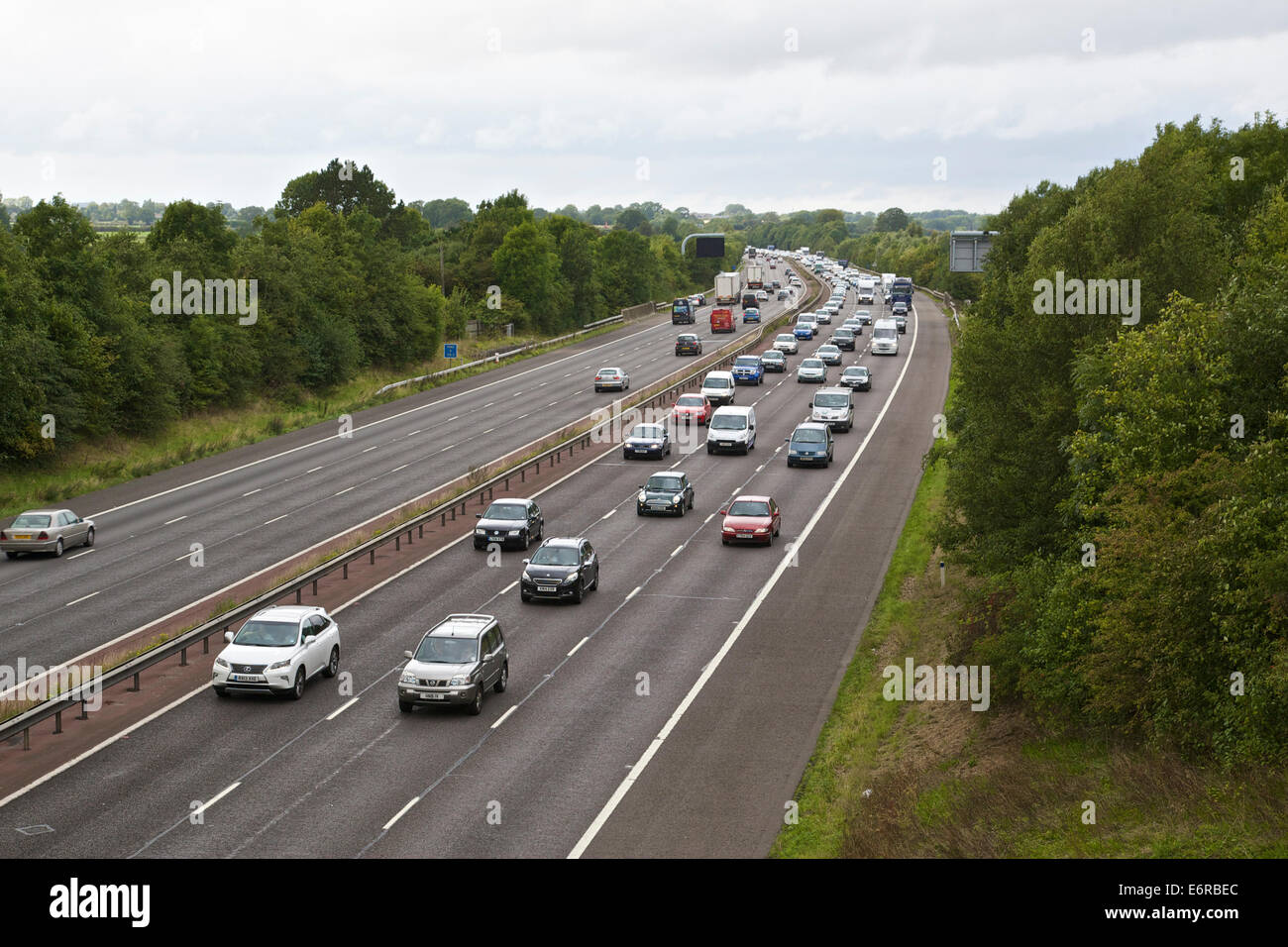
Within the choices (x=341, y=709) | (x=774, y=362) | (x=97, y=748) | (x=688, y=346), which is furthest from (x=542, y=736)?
(x=688, y=346)

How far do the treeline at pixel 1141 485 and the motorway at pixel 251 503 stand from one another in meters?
21.3

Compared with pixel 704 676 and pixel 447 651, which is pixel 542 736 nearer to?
pixel 447 651

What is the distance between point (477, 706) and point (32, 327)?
37.9 m

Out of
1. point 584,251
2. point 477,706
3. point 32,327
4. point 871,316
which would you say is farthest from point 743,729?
point 584,251

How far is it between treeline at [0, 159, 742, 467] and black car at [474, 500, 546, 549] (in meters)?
22.5

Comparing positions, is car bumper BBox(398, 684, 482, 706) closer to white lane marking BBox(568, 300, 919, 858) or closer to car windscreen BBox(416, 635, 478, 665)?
car windscreen BBox(416, 635, 478, 665)

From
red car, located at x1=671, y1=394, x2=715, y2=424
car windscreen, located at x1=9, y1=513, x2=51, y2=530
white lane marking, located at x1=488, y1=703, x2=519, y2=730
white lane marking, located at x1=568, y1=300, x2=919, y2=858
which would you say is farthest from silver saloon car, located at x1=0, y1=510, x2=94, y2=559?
red car, located at x1=671, y1=394, x2=715, y2=424

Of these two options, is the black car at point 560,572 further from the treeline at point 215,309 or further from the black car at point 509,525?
the treeline at point 215,309

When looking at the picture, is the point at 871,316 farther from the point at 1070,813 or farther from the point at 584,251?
the point at 1070,813

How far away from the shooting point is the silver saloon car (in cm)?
4188

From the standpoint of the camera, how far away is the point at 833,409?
6469 centimetres

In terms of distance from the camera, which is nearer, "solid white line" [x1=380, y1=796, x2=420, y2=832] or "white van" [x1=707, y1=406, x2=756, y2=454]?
"solid white line" [x1=380, y1=796, x2=420, y2=832]
